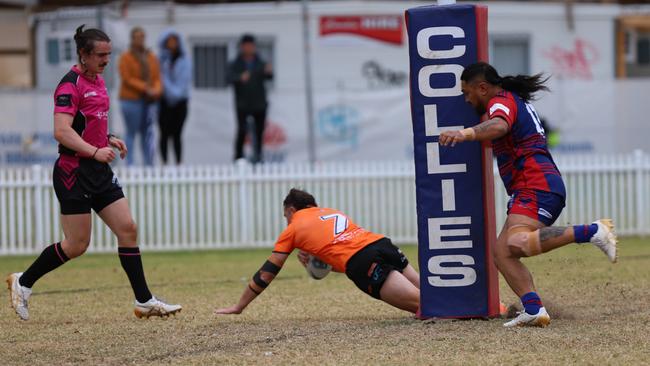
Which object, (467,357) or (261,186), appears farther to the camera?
(261,186)

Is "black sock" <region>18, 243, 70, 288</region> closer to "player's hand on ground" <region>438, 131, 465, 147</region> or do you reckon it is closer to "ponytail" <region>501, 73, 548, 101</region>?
"player's hand on ground" <region>438, 131, 465, 147</region>

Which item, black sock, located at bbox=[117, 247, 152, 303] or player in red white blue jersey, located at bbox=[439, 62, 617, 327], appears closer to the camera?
player in red white blue jersey, located at bbox=[439, 62, 617, 327]

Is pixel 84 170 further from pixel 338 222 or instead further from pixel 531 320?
pixel 531 320

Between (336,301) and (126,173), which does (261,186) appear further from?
(336,301)

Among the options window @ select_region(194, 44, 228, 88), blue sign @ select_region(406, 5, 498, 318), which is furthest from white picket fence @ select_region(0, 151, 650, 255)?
blue sign @ select_region(406, 5, 498, 318)

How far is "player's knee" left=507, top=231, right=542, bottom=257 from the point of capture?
7605 mm

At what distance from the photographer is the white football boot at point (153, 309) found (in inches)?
343

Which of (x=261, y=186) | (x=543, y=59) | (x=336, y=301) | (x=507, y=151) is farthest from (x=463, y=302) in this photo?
(x=543, y=59)

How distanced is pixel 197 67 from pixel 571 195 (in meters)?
8.10

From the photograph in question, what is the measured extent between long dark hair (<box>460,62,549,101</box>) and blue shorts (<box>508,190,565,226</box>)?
685mm

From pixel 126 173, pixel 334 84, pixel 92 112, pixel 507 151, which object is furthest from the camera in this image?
pixel 334 84

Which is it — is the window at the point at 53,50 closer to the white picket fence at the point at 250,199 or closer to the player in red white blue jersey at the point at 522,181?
the white picket fence at the point at 250,199

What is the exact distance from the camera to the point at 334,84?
2097 centimetres

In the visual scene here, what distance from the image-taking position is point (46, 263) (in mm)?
8656
